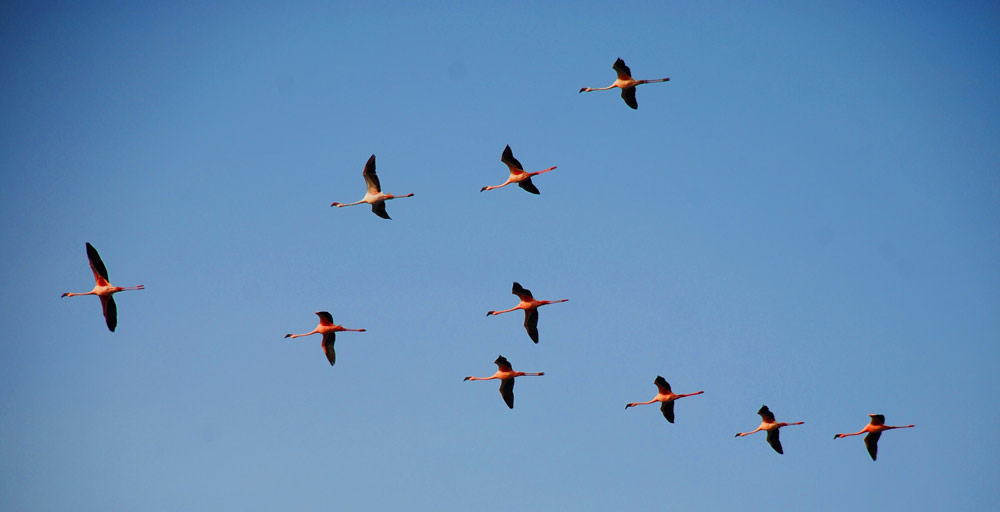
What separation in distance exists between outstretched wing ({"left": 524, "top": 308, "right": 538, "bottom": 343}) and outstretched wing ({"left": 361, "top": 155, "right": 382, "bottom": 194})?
6.79 m

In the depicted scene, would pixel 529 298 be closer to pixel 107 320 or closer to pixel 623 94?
pixel 623 94

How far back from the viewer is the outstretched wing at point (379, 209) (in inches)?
2137

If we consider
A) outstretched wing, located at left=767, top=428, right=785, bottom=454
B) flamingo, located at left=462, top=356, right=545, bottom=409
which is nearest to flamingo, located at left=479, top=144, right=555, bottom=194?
flamingo, located at left=462, top=356, right=545, bottom=409

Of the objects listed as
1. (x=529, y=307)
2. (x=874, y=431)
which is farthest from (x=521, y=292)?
(x=874, y=431)

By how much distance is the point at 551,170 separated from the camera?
52.9m

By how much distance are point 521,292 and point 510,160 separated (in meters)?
4.60

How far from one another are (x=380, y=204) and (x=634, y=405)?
40.7 feet

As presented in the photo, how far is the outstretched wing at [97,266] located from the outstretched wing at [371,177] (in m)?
9.47

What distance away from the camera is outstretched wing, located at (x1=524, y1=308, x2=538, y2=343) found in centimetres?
5378

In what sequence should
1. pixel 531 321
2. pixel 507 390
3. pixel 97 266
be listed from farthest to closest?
pixel 507 390 → pixel 531 321 → pixel 97 266

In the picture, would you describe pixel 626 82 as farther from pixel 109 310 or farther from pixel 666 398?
pixel 109 310

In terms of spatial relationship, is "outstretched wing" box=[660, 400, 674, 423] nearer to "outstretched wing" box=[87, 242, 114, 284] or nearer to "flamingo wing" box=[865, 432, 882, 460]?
"flamingo wing" box=[865, 432, 882, 460]

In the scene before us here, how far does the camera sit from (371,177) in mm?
54156

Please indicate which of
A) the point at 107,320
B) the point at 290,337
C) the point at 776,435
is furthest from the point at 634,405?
the point at 107,320
